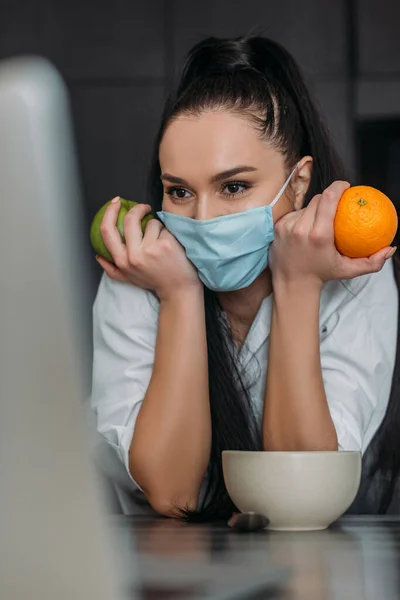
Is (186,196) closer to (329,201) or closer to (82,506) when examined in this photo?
(329,201)

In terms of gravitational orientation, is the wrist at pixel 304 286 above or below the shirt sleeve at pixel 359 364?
above

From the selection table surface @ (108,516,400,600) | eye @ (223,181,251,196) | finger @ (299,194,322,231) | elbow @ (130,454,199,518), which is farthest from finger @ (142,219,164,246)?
table surface @ (108,516,400,600)

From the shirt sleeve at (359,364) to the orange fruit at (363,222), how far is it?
0.16 m

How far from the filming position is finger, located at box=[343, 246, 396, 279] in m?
1.17

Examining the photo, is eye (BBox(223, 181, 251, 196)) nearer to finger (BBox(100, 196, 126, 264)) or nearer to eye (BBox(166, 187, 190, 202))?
eye (BBox(166, 187, 190, 202))

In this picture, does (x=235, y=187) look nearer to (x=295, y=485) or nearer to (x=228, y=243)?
(x=228, y=243)

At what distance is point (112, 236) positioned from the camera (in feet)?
4.32

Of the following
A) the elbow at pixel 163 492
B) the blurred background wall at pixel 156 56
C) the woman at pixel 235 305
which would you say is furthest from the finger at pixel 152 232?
the blurred background wall at pixel 156 56

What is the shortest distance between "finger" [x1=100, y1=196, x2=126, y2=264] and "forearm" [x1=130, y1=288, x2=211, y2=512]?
10cm

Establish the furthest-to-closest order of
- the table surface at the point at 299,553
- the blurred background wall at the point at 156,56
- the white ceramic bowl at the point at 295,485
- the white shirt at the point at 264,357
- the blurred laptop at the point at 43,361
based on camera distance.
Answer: the blurred background wall at the point at 156,56
the white shirt at the point at 264,357
the white ceramic bowl at the point at 295,485
the table surface at the point at 299,553
the blurred laptop at the point at 43,361

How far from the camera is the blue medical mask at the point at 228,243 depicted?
1.28m

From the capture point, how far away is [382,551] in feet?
2.16

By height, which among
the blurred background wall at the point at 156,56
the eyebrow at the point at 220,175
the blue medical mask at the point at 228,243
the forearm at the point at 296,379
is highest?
the blurred background wall at the point at 156,56

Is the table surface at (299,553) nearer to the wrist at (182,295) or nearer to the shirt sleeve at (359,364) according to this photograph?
the shirt sleeve at (359,364)
